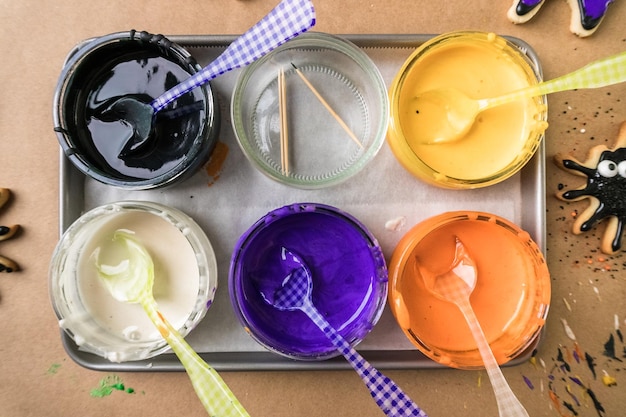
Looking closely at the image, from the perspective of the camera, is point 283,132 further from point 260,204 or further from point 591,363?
point 591,363

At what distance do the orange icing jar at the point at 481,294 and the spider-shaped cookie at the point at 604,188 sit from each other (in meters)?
0.15

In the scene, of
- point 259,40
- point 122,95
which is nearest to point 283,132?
point 259,40

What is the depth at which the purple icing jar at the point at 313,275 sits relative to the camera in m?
0.84

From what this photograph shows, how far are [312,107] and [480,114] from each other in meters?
0.30

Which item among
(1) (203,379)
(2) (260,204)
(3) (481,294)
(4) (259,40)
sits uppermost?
(4) (259,40)

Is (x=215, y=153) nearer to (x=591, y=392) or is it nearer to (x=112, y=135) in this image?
(x=112, y=135)

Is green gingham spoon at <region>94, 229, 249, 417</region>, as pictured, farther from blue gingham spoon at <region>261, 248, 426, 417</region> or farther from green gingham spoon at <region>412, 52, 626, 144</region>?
green gingham spoon at <region>412, 52, 626, 144</region>

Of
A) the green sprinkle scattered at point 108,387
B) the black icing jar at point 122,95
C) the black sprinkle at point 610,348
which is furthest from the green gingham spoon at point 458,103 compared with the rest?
the green sprinkle scattered at point 108,387

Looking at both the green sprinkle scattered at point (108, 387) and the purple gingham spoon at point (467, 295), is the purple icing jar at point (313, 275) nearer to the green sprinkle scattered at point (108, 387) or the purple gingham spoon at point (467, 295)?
the purple gingham spoon at point (467, 295)

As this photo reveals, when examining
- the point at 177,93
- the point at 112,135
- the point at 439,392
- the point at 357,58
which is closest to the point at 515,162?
the point at 357,58

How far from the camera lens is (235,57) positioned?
0.75 m

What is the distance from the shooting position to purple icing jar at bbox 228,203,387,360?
0.84m

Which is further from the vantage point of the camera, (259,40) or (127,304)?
(127,304)

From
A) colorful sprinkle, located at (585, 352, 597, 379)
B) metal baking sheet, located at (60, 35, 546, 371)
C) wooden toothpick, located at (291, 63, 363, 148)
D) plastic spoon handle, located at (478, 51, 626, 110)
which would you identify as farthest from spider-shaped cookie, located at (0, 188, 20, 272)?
colorful sprinkle, located at (585, 352, 597, 379)
